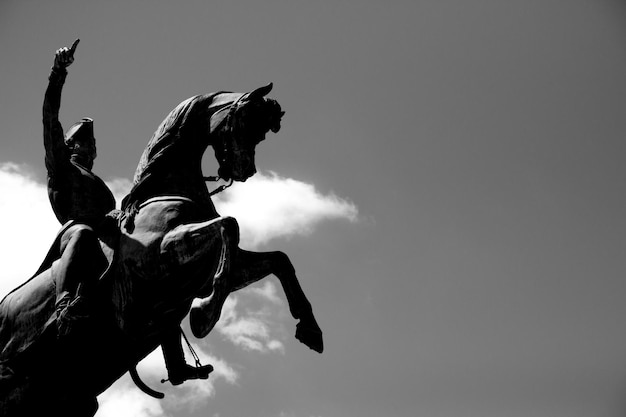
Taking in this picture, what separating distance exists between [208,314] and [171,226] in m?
1.20

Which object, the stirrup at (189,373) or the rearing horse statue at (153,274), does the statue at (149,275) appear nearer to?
the rearing horse statue at (153,274)

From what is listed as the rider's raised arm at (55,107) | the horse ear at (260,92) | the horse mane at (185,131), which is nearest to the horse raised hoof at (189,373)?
the horse mane at (185,131)

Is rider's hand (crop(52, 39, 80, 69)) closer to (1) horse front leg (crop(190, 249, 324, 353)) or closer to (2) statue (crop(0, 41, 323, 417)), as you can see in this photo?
(2) statue (crop(0, 41, 323, 417))

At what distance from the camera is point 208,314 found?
8289 mm

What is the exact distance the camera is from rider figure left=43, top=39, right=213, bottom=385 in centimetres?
898

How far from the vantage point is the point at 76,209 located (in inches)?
380

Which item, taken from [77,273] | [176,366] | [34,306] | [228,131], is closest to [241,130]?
[228,131]

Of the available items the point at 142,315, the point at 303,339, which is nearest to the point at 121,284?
the point at 142,315

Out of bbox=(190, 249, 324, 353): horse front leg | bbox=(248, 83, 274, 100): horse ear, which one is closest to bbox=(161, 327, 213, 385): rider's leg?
bbox=(190, 249, 324, 353): horse front leg

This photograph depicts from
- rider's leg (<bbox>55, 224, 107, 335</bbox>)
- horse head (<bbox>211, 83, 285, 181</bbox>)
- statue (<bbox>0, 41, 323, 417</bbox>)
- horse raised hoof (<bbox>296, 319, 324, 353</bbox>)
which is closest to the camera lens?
rider's leg (<bbox>55, 224, 107, 335</bbox>)

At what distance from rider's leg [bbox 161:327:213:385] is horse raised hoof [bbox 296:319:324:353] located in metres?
1.15

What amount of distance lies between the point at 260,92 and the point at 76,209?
7.17ft

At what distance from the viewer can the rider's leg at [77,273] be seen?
8891 mm

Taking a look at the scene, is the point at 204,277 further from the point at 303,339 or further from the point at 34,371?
the point at 34,371
